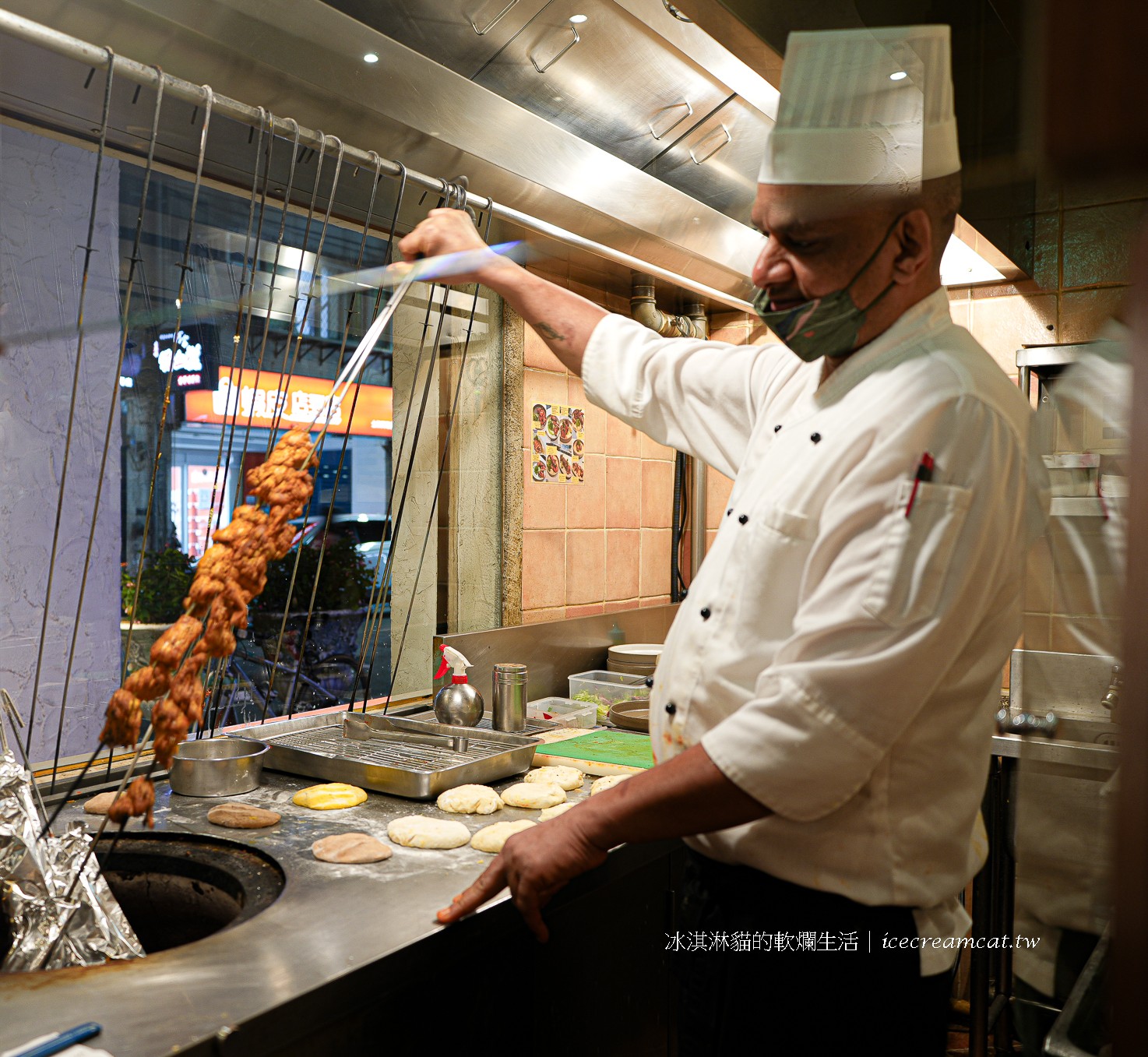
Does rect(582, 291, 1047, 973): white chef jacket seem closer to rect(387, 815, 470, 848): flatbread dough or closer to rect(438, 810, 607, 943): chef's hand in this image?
rect(438, 810, 607, 943): chef's hand

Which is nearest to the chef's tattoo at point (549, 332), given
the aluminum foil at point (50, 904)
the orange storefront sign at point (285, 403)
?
the orange storefront sign at point (285, 403)

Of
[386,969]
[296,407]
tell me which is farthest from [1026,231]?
[386,969]

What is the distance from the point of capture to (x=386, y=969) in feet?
3.49

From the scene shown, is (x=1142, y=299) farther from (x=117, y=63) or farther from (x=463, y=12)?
(x=463, y=12)

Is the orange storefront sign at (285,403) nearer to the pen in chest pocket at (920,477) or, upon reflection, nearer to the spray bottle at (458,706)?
the spray bottle at (458,706)

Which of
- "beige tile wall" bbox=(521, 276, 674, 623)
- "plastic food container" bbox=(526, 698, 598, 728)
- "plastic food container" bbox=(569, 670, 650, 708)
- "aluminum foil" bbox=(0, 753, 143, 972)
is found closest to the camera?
"aluminum foil" bbox=(0, 753, 143, 972)

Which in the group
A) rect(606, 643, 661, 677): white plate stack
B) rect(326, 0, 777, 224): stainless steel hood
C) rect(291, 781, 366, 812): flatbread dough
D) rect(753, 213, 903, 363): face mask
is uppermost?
rect(326, 0, 777, 224): stainless steel hood

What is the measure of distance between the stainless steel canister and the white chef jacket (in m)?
0.99

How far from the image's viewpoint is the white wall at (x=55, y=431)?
175 cm

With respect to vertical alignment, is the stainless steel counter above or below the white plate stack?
below

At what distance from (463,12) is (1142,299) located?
197 centimetres

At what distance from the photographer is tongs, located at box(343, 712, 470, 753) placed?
1898 millimetres

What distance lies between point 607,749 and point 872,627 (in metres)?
1.17

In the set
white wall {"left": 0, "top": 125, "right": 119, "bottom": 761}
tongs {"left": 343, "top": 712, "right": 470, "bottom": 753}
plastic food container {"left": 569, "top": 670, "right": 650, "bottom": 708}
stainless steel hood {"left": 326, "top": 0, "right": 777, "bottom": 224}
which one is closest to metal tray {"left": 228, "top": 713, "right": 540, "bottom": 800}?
tongs {"left": 343, "top": 712, "right": 470, "bottom": 753}
